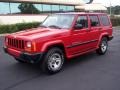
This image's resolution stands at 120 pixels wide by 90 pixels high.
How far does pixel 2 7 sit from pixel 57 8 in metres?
9.25

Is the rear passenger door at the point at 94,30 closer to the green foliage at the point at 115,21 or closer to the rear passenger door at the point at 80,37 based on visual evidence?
the rear passenger door at the point at 80,37

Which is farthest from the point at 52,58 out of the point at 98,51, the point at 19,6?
the point at 19,6

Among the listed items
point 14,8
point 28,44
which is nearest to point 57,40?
point 28,44

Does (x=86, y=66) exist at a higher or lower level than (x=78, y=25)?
lower

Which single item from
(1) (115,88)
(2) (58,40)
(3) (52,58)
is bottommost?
(1) (115,88)

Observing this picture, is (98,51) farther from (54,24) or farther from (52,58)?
(52,58)

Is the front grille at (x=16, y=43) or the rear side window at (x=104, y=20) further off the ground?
the rear side window at (x=104, y=20)

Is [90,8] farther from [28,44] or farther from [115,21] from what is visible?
[28,44]

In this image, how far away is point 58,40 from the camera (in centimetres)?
705

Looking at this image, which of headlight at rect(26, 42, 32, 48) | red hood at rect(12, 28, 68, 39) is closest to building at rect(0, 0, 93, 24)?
red hood at rect(12, 28, 68, 39)

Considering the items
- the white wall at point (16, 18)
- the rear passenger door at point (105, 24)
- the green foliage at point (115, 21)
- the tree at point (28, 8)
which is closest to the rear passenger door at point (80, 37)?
the rear passenger door at point (105, 24)

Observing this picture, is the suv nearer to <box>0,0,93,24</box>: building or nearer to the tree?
<box>0,0,93,24</box>: building

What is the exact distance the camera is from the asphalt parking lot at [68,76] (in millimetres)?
5977

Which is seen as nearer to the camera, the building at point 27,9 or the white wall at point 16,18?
the white wall at point 16,18
